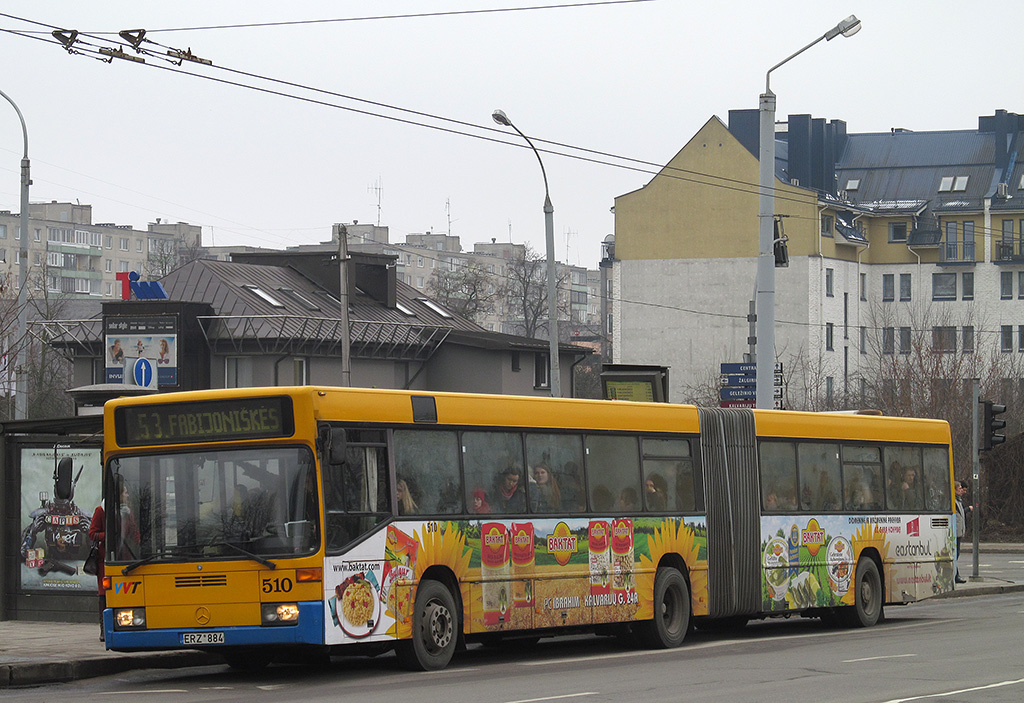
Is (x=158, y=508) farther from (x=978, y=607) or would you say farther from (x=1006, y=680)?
(x=978, y=607)

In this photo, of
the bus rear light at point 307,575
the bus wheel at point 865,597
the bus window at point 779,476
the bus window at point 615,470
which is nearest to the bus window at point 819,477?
the bus window at point 779,476

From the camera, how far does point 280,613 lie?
43.1 ft

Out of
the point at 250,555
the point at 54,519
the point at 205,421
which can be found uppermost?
the point at 205,421

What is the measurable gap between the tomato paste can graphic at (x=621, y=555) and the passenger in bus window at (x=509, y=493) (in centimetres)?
154

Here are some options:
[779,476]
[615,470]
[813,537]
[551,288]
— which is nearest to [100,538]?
[615,470]

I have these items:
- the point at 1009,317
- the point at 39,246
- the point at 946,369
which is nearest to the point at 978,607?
the point at 946,369

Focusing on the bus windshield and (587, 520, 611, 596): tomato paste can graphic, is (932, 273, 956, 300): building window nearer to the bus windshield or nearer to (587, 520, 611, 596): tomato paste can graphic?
(587, 520, 611, 596): tomato paste can graphic

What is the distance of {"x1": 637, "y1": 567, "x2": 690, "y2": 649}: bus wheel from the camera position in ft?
56.9

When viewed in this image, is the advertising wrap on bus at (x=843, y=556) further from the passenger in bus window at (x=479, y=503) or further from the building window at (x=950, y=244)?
the building window at (x=950, y=244)

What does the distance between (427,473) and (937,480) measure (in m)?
10.6

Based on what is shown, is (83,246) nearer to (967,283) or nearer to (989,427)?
(967,283)

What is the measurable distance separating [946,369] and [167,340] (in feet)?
89.4

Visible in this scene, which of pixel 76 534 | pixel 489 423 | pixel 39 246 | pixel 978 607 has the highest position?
pixel 39 246

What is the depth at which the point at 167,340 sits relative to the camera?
49.9 m
